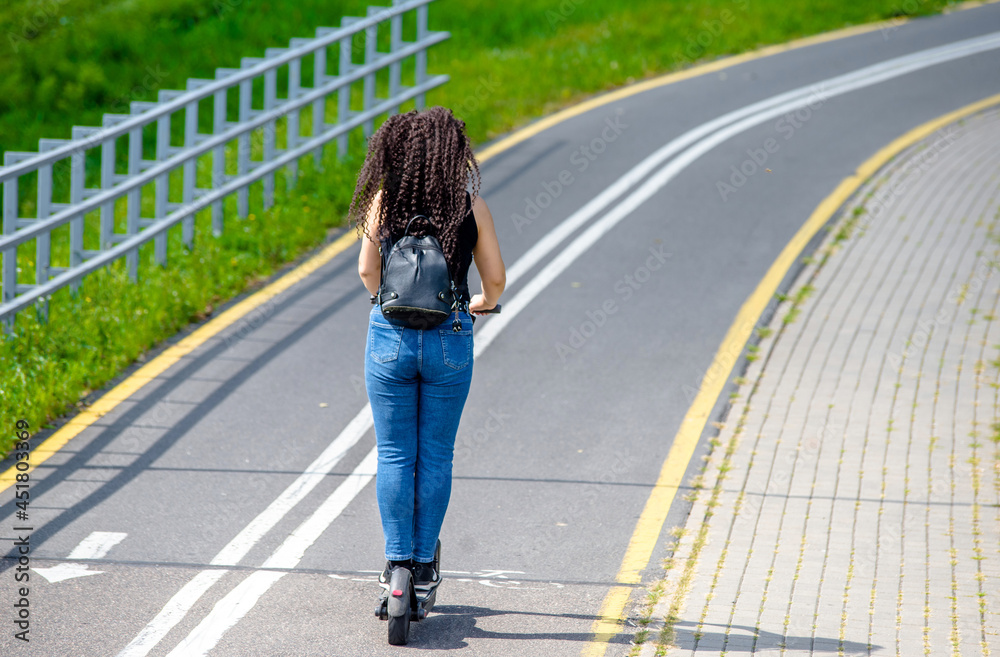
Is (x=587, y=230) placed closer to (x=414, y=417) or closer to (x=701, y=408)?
(x=701, y=408)

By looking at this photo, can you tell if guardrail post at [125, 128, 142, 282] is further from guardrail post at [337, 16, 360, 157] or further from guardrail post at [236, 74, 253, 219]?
guardrail post at [337, 16, 360, 157]

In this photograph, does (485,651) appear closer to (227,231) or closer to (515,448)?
(515,448)

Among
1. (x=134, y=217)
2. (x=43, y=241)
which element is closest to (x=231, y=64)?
(x=134, y=217)

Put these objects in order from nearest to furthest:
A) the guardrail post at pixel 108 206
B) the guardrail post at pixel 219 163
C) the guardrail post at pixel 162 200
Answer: the guardrail post at pixel 108 206
the guardrail post at pixel 162 200
the guardrail post at pixel 219 163

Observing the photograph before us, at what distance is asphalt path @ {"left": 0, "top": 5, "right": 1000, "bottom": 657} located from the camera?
4.75m

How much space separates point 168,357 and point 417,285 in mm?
4218

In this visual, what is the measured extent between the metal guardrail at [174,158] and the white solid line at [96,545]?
96.4 inches

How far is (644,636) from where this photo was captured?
4.69 meters

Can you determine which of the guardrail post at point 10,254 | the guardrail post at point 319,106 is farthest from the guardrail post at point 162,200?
the guardrail post at point 319,106

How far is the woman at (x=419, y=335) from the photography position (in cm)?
434

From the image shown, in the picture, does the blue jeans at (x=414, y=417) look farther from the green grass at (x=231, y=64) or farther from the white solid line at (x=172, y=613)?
the green grass at (x=231, y=64)

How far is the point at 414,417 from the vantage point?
4480mm

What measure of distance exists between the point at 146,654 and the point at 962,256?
27.9ft

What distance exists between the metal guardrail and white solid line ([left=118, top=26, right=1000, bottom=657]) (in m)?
2.66
